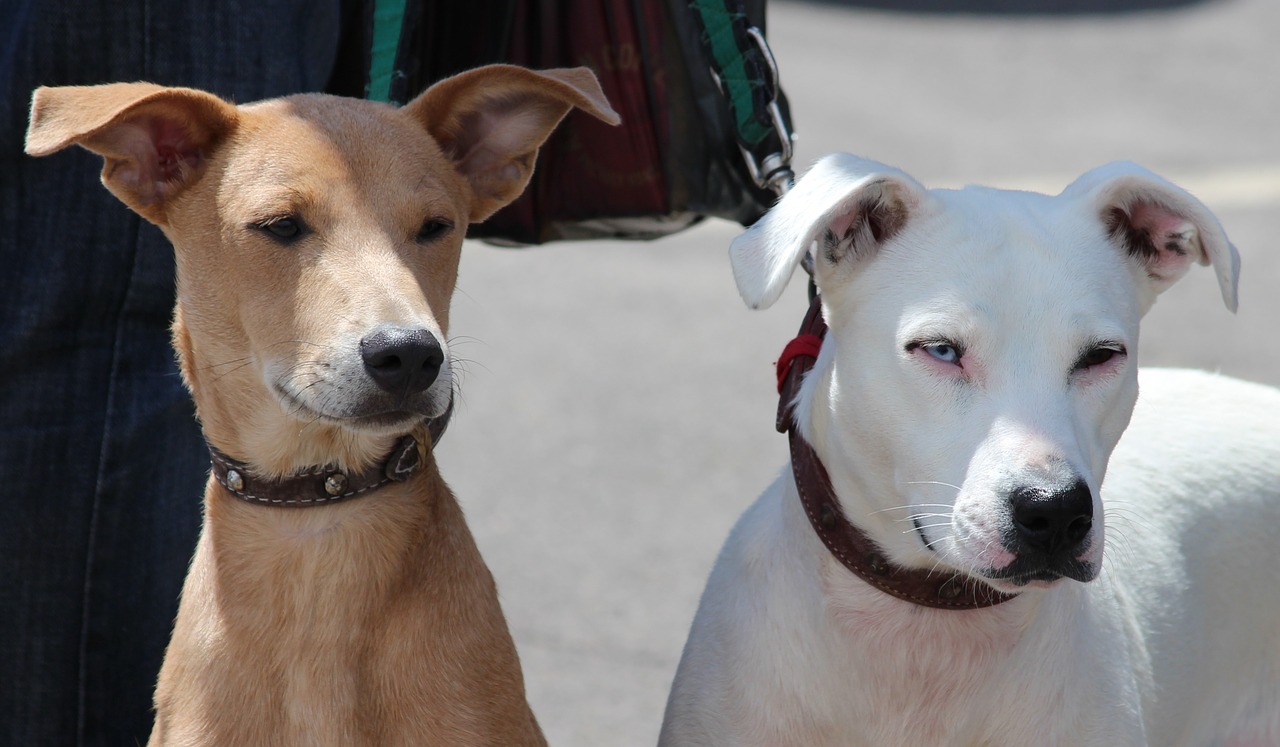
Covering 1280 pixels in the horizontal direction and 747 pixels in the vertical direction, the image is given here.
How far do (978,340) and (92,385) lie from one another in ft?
6.58

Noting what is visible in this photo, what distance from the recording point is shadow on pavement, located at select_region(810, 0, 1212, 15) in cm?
1496

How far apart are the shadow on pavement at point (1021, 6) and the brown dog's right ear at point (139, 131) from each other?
13147 millimetres

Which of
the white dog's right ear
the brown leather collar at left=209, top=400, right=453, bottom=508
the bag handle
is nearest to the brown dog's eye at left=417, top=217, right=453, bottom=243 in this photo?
the brown leather collar at left=209, top=400, right=453, bottom=508

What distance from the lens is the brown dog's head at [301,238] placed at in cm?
256

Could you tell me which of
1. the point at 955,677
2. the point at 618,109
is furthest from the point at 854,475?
the point at 618,109

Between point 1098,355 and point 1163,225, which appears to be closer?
point 1098,355

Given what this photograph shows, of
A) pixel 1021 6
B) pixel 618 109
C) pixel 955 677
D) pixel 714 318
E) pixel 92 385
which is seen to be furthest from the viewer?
pixel 1021 6

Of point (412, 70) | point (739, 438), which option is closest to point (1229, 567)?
point (412, 70)

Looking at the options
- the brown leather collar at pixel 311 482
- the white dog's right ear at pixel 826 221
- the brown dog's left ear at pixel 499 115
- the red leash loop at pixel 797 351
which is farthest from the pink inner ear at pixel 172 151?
the red leash loop at pixel 797 351

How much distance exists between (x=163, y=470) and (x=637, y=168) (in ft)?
4.58

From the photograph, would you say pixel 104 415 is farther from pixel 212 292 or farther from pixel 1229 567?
pixel 1229 567

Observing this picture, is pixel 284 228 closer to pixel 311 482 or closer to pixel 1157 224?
pixel 311 482

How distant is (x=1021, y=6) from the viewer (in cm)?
1522

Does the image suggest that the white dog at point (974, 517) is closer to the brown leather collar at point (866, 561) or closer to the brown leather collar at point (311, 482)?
the brown leather collar at point (866, 561)
